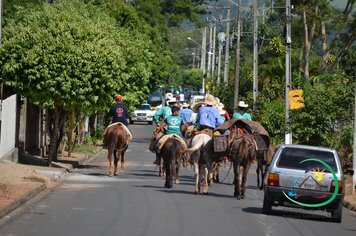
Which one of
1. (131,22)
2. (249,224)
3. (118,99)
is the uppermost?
(131,22)

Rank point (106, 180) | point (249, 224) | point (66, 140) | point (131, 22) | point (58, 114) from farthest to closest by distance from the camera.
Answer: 1. point (131, 22)
2. point (66, 140)
3. point (58, 114)
4. point (106, 180)
5. point (249, 224)

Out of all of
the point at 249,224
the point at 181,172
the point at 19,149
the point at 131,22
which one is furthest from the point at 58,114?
the point at 131,22

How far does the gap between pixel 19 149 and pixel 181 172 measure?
5457mm

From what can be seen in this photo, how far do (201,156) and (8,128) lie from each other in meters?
9.22

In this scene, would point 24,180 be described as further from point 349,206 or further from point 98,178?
point 349,206

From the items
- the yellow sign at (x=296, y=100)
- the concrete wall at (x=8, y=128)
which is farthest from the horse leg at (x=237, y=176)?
the yellow sign at (x=296, y=100)

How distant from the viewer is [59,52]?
30.9 m

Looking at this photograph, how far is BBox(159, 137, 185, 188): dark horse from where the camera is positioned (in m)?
25.8

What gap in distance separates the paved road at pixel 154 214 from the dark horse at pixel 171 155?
0.39m

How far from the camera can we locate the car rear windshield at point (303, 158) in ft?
67.9

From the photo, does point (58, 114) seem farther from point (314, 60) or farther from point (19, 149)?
point (314, 60)

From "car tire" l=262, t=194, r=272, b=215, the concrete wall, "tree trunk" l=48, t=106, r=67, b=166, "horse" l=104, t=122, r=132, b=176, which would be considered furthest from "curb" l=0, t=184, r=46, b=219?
"tree trunk" l=48, t=106, r=67, b=166

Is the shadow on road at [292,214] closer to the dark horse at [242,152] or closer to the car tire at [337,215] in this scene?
the car tire at [337,215]

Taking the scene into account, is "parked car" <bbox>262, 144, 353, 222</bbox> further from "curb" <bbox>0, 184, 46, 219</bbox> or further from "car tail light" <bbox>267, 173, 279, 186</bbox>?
"curb" <bbox>0, 184, 46, 219</bbox>
